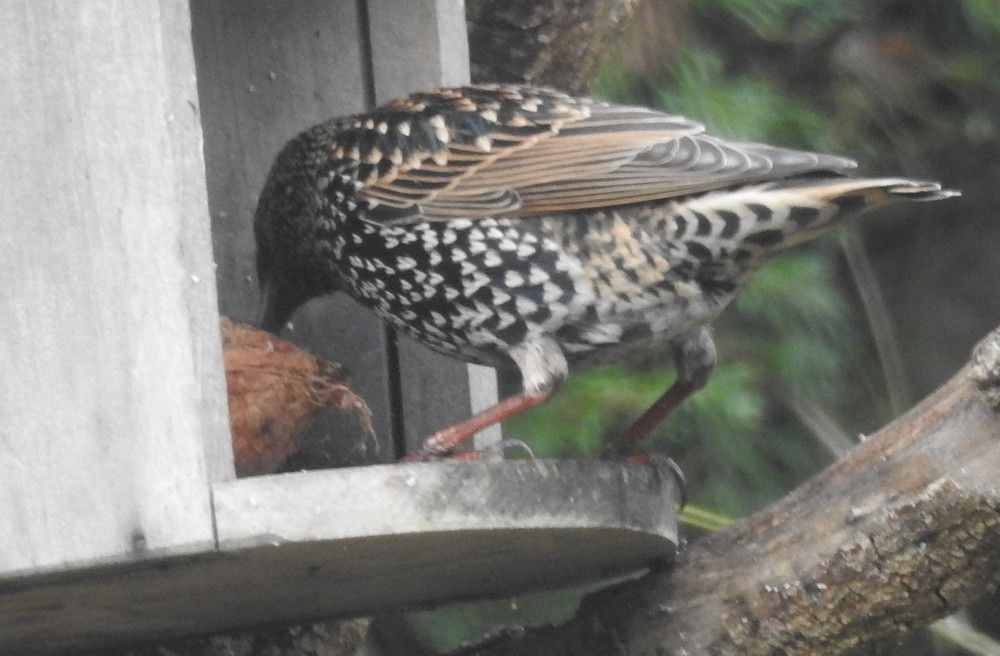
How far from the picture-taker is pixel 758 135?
4164 millimetres

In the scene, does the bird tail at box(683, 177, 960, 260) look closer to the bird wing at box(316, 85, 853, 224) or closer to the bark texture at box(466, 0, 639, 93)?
the bird wing at box(316, 85, 853, 224)

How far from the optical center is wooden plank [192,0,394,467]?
10.8 ft

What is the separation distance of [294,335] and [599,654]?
82 cm

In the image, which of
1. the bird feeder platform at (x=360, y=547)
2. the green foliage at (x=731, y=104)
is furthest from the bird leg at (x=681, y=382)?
the green foliage at (x=731, y=104)

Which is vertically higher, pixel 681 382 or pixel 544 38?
pixel 544 38

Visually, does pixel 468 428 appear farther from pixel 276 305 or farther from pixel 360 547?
pixel 276 305

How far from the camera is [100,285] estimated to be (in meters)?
2.39

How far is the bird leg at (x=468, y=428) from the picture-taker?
2781 millimetres

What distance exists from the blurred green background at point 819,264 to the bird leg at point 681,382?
0.57 meters

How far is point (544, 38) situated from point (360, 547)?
1437 millimetres

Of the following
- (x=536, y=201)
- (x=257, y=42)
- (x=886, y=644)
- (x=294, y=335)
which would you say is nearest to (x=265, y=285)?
(x=294, y=335)

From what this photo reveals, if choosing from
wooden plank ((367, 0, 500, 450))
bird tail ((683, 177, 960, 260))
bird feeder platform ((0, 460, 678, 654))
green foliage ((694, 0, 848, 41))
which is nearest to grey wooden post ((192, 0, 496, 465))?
wooden plank ((367, 0, 500, 450))

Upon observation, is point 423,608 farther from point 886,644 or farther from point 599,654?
point 886,644

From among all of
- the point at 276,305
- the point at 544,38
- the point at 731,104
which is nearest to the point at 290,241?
the point at 276,305
